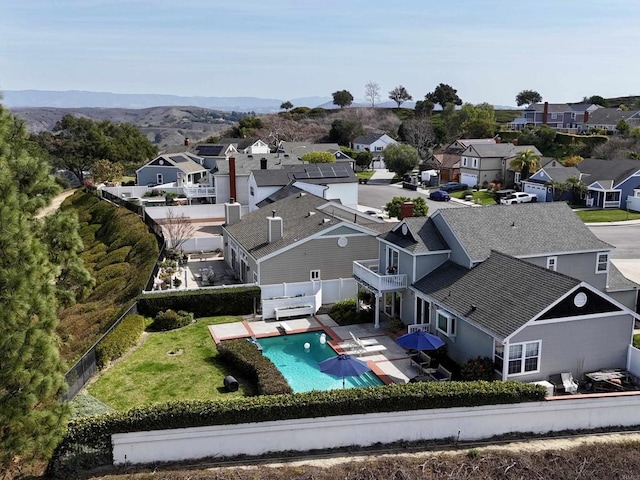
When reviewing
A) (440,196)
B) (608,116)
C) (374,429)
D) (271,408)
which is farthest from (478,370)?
(608,116)

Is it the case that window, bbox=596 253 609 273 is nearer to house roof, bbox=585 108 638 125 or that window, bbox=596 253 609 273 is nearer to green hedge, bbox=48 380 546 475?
green hedge, bbox=48 380 546 475

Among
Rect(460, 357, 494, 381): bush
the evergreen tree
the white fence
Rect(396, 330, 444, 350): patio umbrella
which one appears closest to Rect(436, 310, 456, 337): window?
Rect(396, 330, 444, 350): patio umbrella

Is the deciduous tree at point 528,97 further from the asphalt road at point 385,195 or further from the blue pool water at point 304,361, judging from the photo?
the blue pool water at point 304,361

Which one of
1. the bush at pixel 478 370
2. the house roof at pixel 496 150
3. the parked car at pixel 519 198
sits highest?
the house roof at pixel 496 150

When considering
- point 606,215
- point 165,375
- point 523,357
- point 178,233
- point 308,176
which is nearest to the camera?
point 523,357

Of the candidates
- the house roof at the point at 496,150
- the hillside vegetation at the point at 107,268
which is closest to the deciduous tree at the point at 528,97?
the house roof at the point at 496,150

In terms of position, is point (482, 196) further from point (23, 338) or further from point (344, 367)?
point (23, 338)
